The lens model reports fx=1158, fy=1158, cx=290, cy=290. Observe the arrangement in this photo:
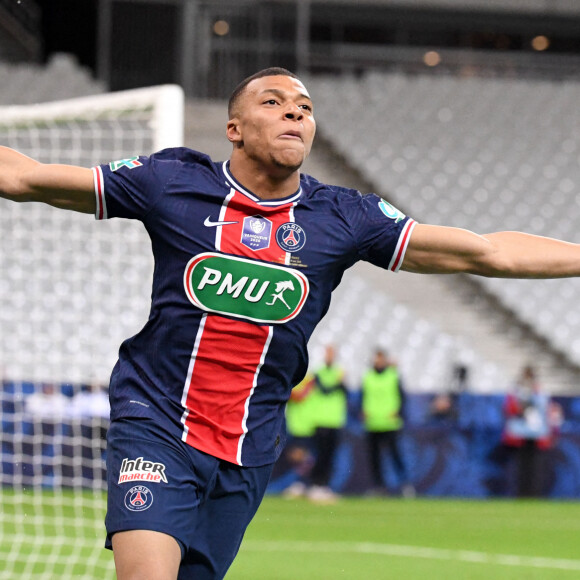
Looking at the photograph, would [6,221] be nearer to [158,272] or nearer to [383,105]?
[383,105]

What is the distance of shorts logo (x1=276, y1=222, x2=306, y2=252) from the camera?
13.6 feet

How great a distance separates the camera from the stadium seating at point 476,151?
64.2ft

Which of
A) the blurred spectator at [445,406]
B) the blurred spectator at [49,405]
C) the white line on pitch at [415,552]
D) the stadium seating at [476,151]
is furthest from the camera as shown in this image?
the stadium seating at [476,151]

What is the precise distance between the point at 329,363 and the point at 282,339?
10145 mm

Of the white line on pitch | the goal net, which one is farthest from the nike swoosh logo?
the white line on pitch

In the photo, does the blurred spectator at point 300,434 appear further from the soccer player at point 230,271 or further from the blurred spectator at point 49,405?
the soccer player at point 230,271

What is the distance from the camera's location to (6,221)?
15266mm

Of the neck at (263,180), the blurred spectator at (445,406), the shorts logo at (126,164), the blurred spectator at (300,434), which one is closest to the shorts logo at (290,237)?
the neck at (263,180)

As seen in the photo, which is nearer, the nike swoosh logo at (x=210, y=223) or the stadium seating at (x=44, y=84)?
the nike swoosh logo at (x=210, y=223)

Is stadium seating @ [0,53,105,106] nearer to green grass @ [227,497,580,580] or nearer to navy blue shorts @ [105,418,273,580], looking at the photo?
green grass @ [227,497,580,580]

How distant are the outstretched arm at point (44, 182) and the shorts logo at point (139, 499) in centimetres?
101

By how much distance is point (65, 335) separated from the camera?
14.5 metres

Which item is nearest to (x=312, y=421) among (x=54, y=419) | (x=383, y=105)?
(x=54, y=419)

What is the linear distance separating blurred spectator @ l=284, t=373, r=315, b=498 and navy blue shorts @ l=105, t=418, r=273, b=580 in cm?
1020
